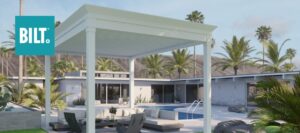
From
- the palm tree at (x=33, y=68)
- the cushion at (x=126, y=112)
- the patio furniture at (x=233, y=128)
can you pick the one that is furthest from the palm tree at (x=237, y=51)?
the palm tree at (x=33, y=68)

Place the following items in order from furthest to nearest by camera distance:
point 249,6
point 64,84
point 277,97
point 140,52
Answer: point 64,84
point 249,6
point 140,52
point 277,97

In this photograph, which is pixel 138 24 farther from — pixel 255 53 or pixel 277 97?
pixel 255 53

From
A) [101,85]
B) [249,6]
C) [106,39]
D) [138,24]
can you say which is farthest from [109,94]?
[138,24]

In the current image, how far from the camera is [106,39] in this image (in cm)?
1201

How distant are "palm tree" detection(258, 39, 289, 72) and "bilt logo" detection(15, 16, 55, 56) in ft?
86.4

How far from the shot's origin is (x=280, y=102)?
629cm

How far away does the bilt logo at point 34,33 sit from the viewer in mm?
12812

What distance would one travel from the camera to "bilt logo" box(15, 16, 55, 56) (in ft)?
42.0

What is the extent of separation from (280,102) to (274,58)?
29341mm

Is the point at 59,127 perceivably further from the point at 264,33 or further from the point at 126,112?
the point at 264,33

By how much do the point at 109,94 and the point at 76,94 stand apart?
3.68m

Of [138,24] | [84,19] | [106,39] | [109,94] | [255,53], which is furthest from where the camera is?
[255,53]

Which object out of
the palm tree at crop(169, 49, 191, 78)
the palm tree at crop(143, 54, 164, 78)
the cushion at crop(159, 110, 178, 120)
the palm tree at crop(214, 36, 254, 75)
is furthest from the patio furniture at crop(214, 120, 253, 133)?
the palm tree at crop(143, 54, 164, 78)

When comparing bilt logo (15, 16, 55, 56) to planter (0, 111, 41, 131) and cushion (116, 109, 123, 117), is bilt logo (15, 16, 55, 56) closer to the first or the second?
planter (0, 111, 41, 131)
